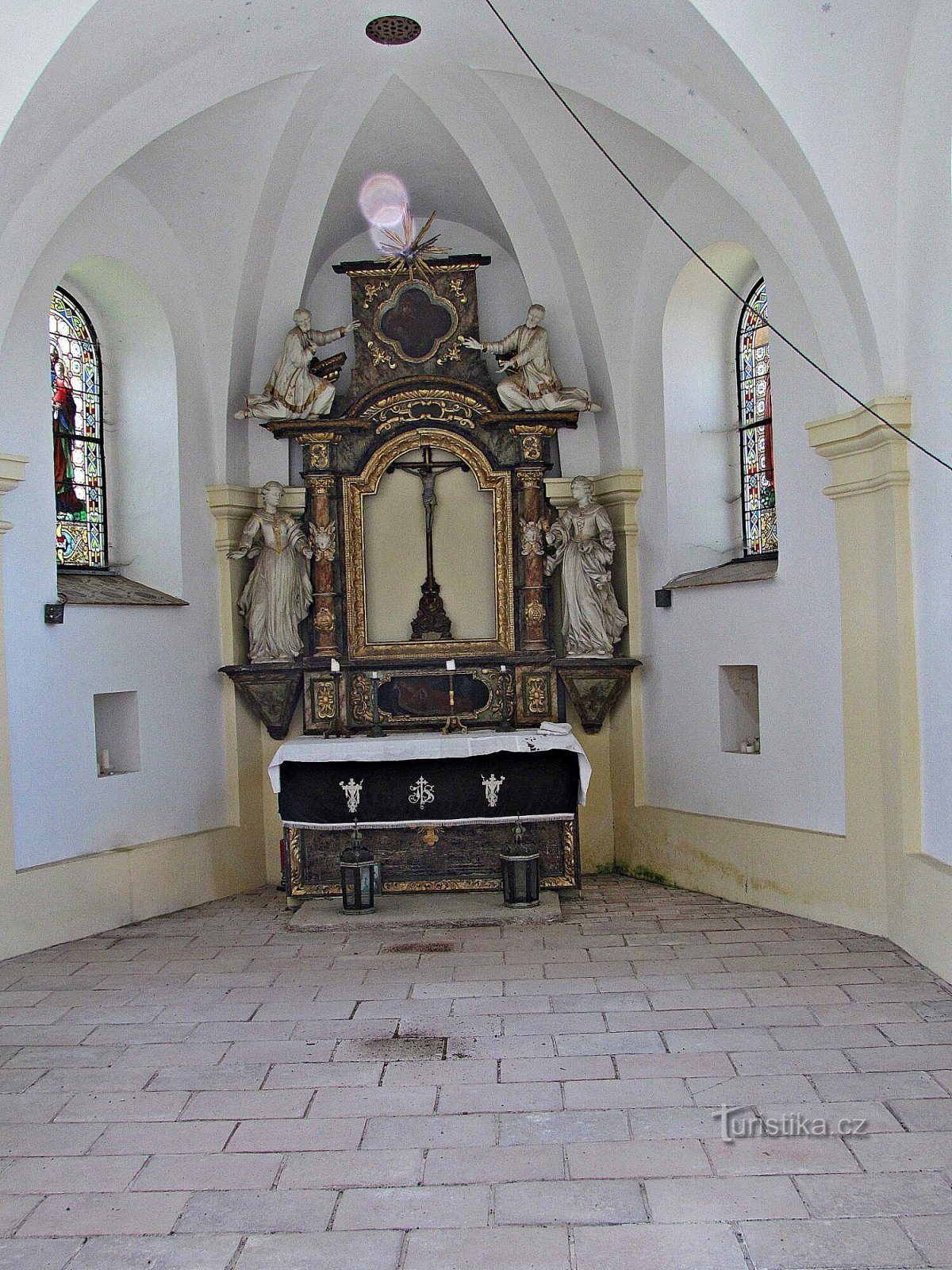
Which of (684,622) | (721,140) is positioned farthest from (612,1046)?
(721,140)

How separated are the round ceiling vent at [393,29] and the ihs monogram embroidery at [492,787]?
5182mm

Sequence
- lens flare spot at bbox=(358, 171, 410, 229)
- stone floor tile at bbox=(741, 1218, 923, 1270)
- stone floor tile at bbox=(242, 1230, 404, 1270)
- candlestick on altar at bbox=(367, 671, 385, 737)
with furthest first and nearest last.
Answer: lens flare spot at bbox=(358, 171, 410, 229) → candlestick on altar at bbox=(367, 671, 385, 737) → stone floor tile at bbox=(242, 1230, 404, 1270) → stone floor tile at bbox=(741, 1218, 923, 1270)

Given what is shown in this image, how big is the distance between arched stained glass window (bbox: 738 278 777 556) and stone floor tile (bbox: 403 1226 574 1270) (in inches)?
265

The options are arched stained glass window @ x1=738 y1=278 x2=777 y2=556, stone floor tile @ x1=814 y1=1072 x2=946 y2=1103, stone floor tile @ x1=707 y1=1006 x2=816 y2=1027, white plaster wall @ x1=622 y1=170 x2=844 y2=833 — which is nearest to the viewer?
stone floor tile @ x1=814 y1=1072 x2=946 y2=1103

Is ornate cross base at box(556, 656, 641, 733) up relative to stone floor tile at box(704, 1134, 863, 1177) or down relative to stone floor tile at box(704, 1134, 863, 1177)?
up

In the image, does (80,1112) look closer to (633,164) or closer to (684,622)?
(684,622)

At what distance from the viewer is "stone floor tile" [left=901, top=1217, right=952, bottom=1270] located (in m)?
4.05

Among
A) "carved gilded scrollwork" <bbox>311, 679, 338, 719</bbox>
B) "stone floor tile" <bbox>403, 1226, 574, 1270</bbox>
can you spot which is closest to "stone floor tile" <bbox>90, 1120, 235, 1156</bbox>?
"stone floor tile" <bbox>403, 1226, 574, 1270</bbox>

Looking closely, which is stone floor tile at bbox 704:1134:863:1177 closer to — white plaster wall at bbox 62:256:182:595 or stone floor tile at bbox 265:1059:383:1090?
stone floor tile at bbox 265:1059:383:1090

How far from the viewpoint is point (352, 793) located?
948 cm

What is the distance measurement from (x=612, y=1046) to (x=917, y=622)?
3.39 m

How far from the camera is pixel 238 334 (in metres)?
10.7

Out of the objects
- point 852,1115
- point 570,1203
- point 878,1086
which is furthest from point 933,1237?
point 878,1086

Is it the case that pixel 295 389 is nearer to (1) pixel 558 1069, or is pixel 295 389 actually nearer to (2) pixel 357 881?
(2) pixel 357 881
